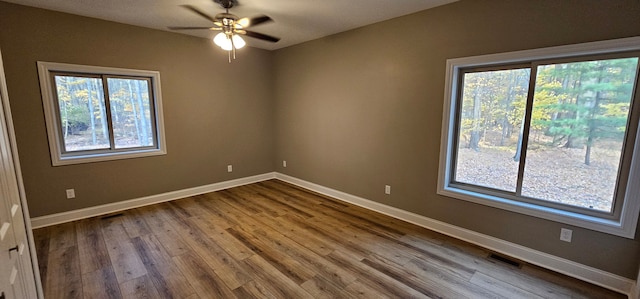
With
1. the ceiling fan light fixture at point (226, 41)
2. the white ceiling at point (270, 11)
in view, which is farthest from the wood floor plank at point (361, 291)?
the white ceiling at point (270, 11)

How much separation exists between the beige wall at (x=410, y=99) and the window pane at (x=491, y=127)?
0.92ft

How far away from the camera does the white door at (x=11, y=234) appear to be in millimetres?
1009

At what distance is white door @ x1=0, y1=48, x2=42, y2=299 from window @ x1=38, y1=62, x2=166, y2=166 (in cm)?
258

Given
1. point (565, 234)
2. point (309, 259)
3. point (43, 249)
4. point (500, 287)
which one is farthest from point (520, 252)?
point (43, 249)

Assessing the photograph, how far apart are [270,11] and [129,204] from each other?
11.1 ft

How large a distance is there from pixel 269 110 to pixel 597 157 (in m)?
4.64

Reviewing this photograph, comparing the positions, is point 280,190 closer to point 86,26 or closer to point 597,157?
point 86,26

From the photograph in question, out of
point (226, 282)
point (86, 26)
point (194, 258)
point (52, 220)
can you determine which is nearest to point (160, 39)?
point (86, 26)

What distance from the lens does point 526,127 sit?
8.46 feet

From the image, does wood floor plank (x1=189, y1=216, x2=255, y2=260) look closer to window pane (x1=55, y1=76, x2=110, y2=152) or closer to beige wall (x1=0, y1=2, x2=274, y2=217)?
beige wall (x1=0, y1=2, x2=274, y2=217)

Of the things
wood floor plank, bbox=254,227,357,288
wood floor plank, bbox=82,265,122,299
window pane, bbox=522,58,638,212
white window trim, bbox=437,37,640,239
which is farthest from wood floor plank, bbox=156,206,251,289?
window pane, bbox=522,58,638,212

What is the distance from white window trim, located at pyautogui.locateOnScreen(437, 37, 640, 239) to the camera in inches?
81.0

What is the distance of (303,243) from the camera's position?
2.92 metres

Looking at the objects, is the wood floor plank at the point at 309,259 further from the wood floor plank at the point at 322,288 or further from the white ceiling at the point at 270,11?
the white ceiling at the point at 270,11
